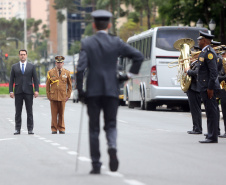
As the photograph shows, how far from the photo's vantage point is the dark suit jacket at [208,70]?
14.8m

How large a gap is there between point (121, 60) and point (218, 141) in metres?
26.5

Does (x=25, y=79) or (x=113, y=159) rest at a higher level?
(x=25, y=79)

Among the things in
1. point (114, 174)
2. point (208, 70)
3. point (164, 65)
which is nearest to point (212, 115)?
point (208, 70)

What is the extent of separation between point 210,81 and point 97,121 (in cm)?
539

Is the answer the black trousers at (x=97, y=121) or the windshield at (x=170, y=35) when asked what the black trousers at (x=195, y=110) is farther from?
the windshield at (x=170, y=35)

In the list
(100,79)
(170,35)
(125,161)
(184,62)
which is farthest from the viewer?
(170,35)

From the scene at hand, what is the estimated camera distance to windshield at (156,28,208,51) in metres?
34.6

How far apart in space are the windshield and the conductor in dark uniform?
63.9 ft

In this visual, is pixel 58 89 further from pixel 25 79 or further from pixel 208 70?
pixel 208 70

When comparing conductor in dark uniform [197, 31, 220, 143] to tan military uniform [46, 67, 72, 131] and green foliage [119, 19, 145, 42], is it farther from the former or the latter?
green foliage [119, 19, 145, 42]

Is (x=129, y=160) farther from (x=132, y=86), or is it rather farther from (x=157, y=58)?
(x=132, y=86)

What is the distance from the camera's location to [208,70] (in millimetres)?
15062

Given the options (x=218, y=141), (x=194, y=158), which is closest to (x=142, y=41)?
(x=218, y=141)

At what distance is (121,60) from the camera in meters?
42.1
